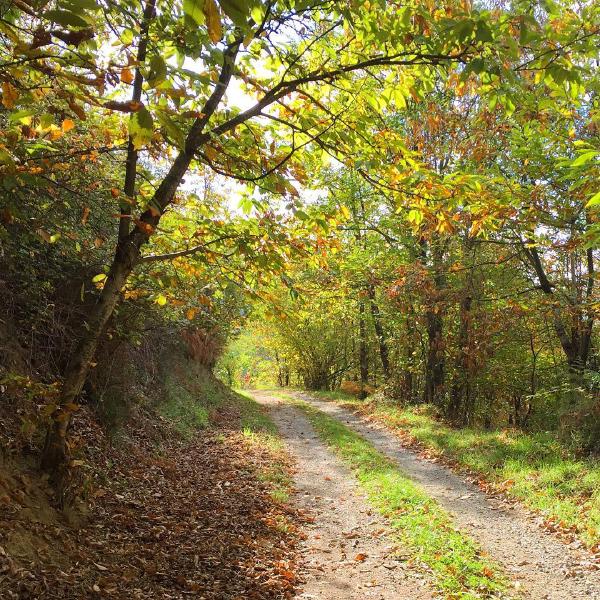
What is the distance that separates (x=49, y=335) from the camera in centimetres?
675

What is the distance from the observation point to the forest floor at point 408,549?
522 cm

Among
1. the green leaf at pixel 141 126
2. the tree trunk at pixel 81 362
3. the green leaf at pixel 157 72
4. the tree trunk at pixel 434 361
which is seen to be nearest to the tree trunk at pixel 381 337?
the tree trunk at pixel 434 361

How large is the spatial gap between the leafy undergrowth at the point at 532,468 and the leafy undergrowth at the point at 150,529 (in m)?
3.98

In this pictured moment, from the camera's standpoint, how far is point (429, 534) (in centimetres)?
632

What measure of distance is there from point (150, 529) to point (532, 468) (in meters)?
7.01

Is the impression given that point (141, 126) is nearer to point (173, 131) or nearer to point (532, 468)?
point (173, 131)

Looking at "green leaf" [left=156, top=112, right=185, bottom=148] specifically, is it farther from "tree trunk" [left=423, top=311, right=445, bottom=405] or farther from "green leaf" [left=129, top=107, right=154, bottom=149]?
"tree trunk" [left=423, top=311, right=445, bottom=405]

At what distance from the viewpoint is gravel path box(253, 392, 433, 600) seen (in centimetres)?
516

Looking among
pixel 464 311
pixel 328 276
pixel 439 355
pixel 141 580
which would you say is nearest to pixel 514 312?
pixel 464 311

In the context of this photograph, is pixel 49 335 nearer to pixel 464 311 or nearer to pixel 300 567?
pixel 300 567

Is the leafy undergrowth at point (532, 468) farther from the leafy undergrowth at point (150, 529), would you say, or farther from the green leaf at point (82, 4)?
the green leaf at point (82, 4)

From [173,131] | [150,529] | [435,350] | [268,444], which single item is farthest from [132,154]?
[435,350]

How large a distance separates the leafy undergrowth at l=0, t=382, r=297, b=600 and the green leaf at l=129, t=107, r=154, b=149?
3.59 meters

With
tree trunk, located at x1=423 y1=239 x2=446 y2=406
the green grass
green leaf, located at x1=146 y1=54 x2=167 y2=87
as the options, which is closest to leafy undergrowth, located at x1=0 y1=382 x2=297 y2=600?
the green grass
